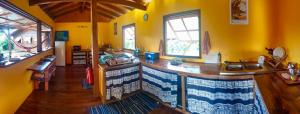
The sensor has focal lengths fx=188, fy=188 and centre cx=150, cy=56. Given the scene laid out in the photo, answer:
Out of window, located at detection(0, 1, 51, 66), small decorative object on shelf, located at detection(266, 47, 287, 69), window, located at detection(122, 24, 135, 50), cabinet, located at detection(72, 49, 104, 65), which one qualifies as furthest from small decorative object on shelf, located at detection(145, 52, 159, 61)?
cabinet, located at detection(72, 49, 104, 65)

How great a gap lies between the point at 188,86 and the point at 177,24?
1.51m

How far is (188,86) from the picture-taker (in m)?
2.63

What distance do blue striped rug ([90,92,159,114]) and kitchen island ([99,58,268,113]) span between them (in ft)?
0.43

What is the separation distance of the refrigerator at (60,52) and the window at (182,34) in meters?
6.08

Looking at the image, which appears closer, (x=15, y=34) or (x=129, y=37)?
(x=15, y=34)

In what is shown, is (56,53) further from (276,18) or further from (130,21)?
(276,18)

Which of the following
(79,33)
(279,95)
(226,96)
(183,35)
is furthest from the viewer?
(79,33)

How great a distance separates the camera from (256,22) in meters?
2.61

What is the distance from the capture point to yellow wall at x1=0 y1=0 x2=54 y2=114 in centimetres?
278

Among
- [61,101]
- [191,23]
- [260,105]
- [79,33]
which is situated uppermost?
[79,33]

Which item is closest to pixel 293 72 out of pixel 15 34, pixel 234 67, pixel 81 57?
pixel 234 67

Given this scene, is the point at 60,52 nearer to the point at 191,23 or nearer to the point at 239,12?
the point at 191,23

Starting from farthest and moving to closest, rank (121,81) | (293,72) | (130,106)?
(121,81)
(130,106)
(293,72)

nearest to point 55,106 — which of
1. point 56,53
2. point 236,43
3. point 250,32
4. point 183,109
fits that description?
point 183,109
